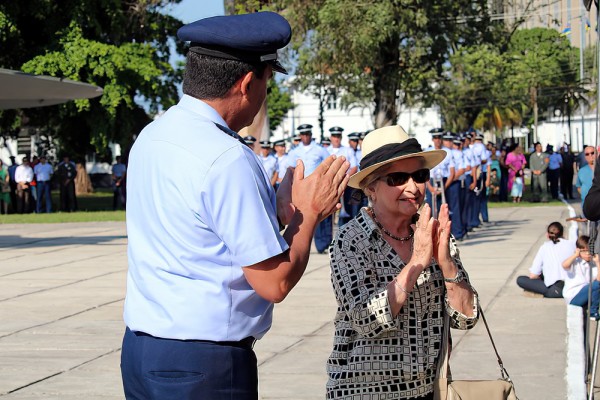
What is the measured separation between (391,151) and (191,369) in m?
1.51

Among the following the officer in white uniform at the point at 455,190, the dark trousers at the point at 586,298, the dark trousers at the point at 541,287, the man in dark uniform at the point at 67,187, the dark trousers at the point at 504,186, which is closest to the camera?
the dark trousers at the point at 586,298

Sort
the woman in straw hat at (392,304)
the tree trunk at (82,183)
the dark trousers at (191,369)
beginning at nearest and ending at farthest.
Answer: the dark trousers at (191,369) → the woman in straw hat at (392,304) → the tree trunk at (82,183)

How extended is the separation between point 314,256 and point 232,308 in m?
14.6

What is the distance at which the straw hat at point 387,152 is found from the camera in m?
4.08

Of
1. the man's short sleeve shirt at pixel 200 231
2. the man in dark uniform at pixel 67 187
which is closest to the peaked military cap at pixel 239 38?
the man's short sleeve shirt at pixel 200 231

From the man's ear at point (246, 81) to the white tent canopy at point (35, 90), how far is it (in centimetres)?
1389

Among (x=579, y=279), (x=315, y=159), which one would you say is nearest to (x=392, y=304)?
(x=579, y=279)

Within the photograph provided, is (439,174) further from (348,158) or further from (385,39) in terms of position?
(385,39)

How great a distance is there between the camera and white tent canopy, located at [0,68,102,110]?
16.5 m

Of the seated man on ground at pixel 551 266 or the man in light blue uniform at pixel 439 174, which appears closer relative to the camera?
the seated man on ground at pixel 551 266

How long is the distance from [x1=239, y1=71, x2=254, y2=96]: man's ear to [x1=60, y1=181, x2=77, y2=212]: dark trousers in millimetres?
34373

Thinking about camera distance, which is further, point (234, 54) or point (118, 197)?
point (118, 197)

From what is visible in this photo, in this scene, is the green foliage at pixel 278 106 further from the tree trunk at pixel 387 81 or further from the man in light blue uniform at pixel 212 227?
the man in light blue uniform at pixel 212 227

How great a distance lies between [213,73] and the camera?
2965mm
